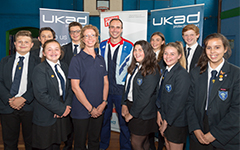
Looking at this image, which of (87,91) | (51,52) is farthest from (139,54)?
(51,52)

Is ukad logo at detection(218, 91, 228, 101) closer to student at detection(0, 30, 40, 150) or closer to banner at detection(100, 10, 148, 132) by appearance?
student at detection(0, 30, 40, 150)

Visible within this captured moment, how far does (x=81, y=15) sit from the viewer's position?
4.02 m

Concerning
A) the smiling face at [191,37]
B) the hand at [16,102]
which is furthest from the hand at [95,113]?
the smiling face at [191,37]

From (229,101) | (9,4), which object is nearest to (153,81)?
(229,101)

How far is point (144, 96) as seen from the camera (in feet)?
6.36

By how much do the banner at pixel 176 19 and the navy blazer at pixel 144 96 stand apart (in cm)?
190

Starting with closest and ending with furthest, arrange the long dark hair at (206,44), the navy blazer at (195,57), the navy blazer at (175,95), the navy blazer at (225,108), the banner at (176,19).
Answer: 1. the navy blazer at (225,108)
2. the long dark hair at (206,44)
3. the navy blazer at (175,95)
4. the navy blazer at (195,57)
5. the banner at (176,19)

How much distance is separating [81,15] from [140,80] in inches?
107

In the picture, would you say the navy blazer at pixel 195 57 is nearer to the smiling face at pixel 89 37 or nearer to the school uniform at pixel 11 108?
the smiling face at pixel 89 37

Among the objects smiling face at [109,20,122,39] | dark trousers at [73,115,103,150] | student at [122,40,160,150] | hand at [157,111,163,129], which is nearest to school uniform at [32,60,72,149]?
dark trousers at [73,115,103,150]

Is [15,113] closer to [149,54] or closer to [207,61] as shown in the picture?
[149,54]

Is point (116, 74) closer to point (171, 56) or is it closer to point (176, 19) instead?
point (171, 56)

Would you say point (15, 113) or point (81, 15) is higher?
point (81, 15)

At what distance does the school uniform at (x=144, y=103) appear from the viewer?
195 centimetres
